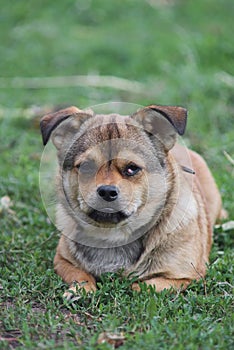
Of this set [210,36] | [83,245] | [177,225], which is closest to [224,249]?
[177,225]

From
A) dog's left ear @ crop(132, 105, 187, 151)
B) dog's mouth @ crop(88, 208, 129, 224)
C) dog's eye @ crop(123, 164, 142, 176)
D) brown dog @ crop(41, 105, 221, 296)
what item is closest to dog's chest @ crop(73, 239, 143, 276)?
brown dog @ crop(41, 105, 221, 296)

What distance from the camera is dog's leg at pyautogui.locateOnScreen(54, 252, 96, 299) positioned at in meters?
4.97

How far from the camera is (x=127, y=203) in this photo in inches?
193

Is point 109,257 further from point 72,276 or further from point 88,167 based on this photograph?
point 88,167

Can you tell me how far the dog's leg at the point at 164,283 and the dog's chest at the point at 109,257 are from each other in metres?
0.21

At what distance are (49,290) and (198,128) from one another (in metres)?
4.28

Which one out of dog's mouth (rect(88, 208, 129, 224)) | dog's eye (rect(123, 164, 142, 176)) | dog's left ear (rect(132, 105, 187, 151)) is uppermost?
dog's left ear (rect(132, 105, 187, 151))

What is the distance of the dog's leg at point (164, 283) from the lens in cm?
505

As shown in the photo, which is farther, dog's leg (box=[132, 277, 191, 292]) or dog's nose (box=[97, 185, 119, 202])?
dog's leg (box=[132, 277, 191, 292])

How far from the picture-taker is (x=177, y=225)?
17.4ft

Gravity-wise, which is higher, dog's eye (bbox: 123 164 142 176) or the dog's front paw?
dog's eye (bbox: 123 164 142 176)

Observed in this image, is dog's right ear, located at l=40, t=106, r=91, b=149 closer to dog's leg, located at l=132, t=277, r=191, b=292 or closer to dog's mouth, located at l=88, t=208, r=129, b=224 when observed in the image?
dog's mouth, located at l=88, t=208, r=129, b=224

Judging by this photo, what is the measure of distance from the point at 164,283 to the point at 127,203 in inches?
26.3

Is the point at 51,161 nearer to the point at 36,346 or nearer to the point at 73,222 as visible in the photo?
the point at 73,222
